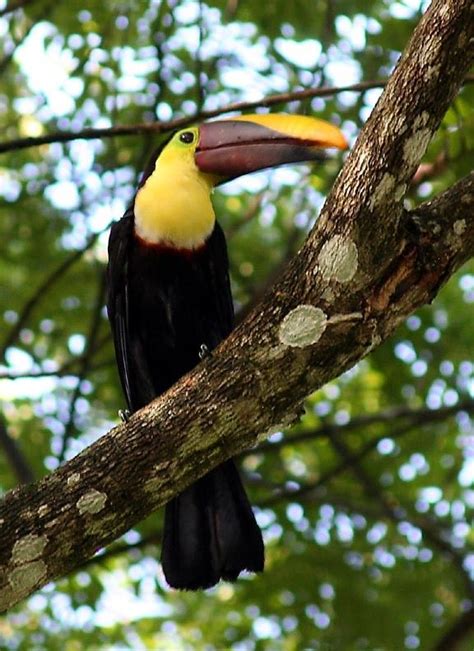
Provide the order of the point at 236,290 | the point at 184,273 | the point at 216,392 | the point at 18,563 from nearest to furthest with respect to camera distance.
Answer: the point at 18,563 → the point at 216,392 → the point at 184,273 → the point at 236,290

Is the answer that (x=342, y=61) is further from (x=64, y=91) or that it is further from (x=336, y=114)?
(x=64, y=91)

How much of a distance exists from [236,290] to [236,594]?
1.96 meters

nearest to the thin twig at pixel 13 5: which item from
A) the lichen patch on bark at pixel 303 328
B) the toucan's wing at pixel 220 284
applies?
the toucan's wing at pixel 220 284

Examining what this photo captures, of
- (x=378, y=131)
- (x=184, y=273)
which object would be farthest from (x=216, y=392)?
(x=184, y=273)

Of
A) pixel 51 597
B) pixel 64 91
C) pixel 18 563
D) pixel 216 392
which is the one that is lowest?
pixel 51 597

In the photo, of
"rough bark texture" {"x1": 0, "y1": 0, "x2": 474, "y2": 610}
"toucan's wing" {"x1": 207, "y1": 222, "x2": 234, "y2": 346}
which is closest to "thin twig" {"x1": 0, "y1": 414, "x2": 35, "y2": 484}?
"toucan's wing" {"x1": 207, "y1": 222, "x2": 234, "y2": 346}

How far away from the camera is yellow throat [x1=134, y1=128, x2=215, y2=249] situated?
514 cm

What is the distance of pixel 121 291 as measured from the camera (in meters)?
5.19

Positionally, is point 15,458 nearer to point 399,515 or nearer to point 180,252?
point 180,252

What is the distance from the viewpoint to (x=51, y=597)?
699cm

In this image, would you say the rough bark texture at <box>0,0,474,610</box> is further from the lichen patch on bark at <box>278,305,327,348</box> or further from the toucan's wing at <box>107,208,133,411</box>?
the toucan's wing at <box>107,208,133,411</box>

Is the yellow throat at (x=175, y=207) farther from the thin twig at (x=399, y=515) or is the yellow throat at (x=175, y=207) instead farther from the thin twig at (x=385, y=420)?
the thin twig at (x=399, y=515)

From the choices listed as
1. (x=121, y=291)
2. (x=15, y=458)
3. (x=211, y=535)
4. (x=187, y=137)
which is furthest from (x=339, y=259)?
(x=15, y=458)

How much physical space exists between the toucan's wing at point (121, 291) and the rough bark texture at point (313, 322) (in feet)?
5.05
